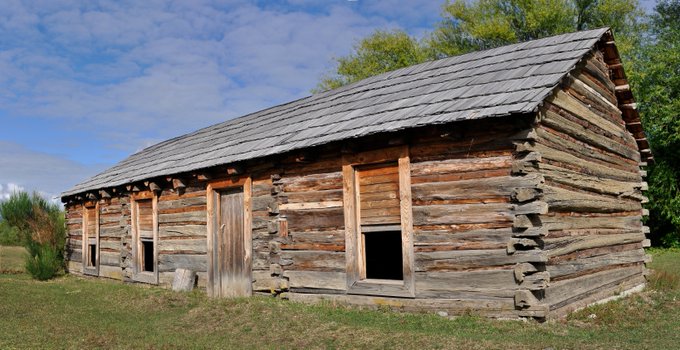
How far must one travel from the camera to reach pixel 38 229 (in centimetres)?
2038

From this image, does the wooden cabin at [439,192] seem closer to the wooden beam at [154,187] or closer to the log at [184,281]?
the wooden beam at [154,187]

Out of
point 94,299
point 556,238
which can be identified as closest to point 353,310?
point 556,238

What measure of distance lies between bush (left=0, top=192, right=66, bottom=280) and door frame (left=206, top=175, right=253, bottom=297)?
26.7 feet

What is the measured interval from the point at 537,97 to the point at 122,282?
12751 millimetres

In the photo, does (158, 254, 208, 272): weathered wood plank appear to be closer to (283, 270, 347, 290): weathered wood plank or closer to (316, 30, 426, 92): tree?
(283, 270, 347, 290): weathered wood plank

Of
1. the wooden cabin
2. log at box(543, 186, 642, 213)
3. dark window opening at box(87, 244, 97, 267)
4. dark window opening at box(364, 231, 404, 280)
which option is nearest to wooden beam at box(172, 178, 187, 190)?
the wooden cabin

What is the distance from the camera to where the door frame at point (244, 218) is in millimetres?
12445

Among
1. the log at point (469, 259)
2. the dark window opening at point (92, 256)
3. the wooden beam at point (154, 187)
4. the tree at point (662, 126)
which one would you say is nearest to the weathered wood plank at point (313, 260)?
the log at point (469, 259)

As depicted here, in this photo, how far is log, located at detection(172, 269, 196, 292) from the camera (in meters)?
13.8

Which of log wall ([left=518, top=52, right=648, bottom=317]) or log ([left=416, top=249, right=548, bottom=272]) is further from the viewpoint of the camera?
log wall ([left=518, top=52, right=648, bottom=317])

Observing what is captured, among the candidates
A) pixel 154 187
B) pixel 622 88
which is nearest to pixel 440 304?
pixel 622 88

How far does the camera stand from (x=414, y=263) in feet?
31.1

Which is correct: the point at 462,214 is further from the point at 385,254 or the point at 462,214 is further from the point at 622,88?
the point at 622,88

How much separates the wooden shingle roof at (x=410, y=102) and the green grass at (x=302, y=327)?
110 inches
